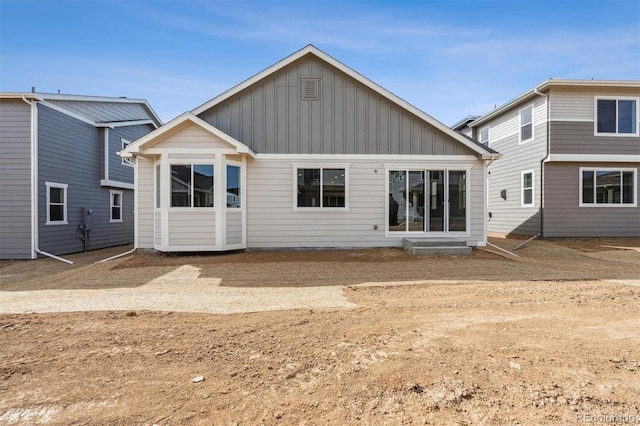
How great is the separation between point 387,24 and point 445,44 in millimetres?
2425

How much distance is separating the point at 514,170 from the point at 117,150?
17697 mm

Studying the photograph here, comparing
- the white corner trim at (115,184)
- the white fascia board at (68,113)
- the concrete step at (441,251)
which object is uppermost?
the white fascia board at (68,113)

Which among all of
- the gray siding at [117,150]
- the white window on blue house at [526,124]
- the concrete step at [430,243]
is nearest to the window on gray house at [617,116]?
the white window on blue house at [526,124]

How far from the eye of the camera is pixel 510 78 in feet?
49.7

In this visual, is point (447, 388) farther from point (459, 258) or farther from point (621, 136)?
point (621, 136)

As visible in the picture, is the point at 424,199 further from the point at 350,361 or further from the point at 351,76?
the point at 350,361

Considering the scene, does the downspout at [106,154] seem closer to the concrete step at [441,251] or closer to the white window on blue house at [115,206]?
the white window on blue house at [115,206]

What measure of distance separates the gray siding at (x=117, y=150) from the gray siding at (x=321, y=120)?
648 cm

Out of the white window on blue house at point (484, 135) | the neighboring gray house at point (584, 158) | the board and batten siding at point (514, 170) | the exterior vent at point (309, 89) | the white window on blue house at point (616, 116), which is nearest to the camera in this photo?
the exterior vent at point (309, 89)

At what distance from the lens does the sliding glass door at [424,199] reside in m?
11.0

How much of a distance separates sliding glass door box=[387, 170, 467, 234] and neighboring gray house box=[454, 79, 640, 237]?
16.9 ft

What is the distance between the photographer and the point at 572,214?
13.5 meters

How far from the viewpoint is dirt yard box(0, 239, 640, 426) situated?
8.00ft

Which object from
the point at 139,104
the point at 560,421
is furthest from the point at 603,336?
the point at 139,104
